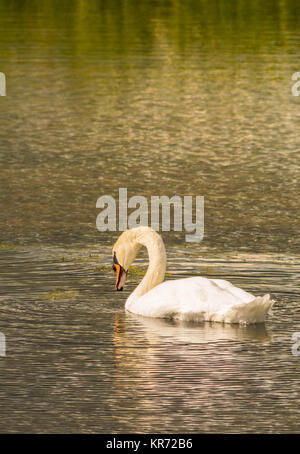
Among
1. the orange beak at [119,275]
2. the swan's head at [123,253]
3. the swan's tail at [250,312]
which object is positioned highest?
the swan's head at [123,253]

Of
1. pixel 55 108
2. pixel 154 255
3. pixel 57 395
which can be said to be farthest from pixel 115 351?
pixel 55 108

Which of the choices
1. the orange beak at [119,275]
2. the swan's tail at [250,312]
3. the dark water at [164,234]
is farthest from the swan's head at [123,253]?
the swan's tail at [250,312]

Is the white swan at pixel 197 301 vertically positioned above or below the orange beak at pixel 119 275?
below

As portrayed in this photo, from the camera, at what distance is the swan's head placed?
42.1ft

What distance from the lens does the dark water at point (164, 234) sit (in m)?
9.62

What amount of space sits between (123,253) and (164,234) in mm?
3074

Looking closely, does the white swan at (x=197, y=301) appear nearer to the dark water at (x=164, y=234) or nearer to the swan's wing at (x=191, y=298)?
the swan's wing at (x=191, y=298)

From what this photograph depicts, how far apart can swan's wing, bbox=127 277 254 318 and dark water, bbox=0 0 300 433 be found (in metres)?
0.15

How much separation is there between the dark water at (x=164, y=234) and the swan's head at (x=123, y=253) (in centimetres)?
23

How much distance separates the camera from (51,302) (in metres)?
12.4

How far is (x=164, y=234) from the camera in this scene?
1591cm

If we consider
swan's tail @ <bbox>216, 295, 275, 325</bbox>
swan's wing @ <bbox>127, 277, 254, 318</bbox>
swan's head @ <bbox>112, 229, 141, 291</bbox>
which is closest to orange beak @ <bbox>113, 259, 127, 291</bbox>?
swan's head @ <bbox>112, 229, 141, 291</bbox>

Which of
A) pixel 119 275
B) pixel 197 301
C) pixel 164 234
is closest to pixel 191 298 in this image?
pixel 197 301

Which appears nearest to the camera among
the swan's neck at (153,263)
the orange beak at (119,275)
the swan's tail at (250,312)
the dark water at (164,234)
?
the dark water at (164,234)
